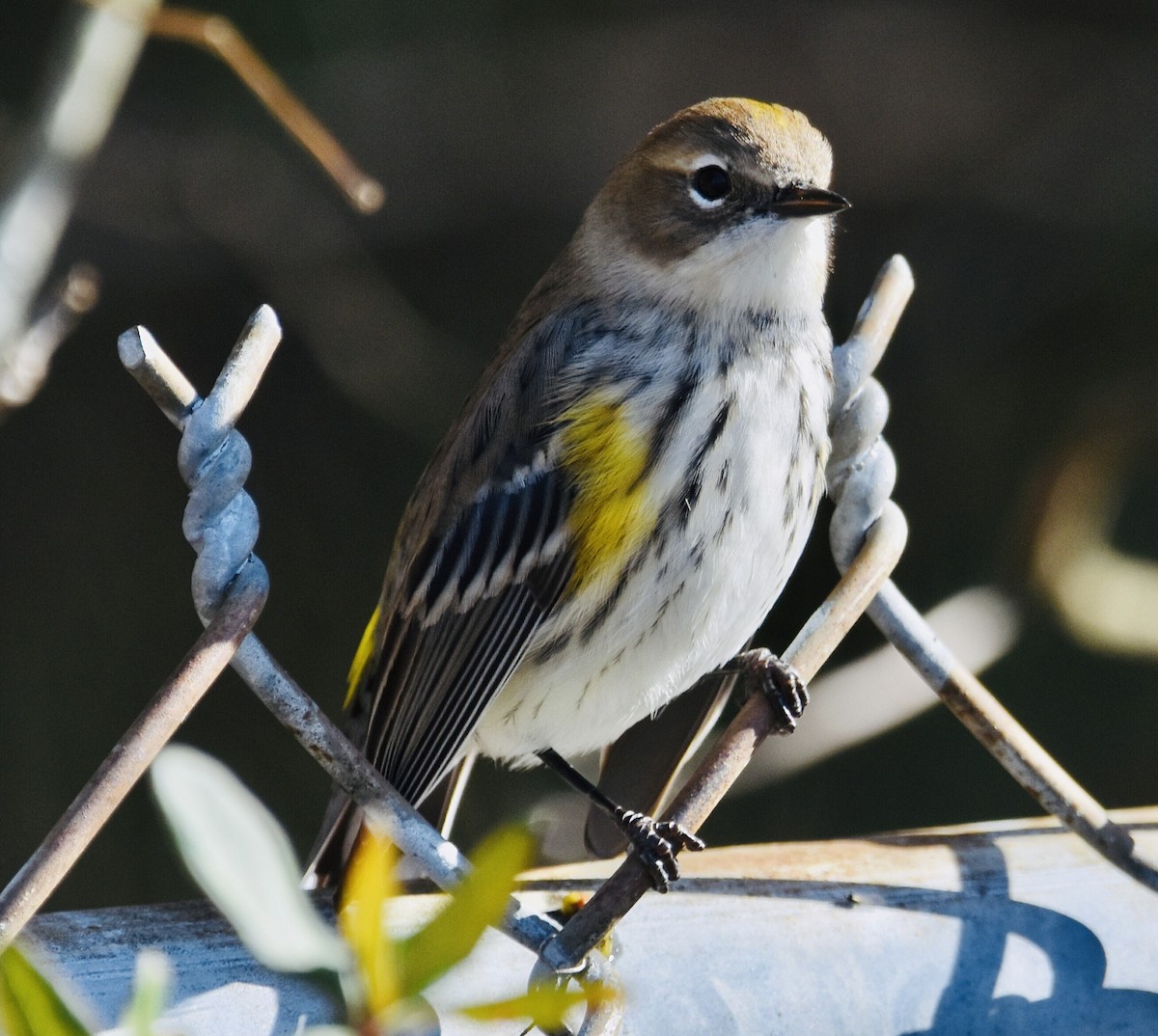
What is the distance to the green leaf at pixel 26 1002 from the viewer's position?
541 millimetres

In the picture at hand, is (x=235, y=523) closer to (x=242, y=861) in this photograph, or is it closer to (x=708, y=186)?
(x=242, y=861)

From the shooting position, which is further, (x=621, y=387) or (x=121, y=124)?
(x=121, y=124)

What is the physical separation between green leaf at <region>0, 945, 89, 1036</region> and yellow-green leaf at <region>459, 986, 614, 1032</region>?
147 millimetres

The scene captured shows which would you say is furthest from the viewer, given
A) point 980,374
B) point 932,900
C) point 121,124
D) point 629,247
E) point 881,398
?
point 980,374

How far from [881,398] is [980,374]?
2.24 metres

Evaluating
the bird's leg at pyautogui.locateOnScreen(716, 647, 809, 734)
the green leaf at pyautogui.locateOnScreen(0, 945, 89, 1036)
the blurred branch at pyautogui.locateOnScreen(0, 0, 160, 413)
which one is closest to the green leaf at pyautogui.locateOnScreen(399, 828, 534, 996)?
the green leaf at pyautogui.locateOnScreen(0, 945, 89, 1036)

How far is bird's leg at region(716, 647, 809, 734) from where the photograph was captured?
5.37ft

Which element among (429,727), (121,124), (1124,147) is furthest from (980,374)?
(429,727)

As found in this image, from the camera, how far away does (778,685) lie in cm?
182

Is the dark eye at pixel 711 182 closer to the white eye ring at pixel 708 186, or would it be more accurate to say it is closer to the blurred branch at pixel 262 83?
the white eye ring at pixel 708 186

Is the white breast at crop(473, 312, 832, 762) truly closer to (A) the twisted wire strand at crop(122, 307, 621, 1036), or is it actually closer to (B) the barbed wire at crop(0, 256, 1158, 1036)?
(B) the barbed wire at crop(0, 256, 1158, 1036)

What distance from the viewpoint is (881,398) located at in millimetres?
1716

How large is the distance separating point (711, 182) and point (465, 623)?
668mm

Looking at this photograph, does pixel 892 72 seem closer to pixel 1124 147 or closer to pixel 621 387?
pixel 1124 147
